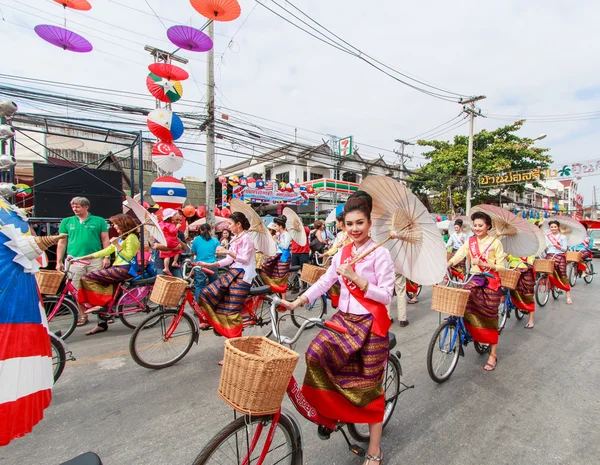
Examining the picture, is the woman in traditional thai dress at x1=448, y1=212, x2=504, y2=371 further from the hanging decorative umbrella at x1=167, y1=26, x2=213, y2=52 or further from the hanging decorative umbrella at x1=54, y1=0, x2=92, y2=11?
the hanging decorative umbrella at x1=54, y1=0, x2=92, y2=11

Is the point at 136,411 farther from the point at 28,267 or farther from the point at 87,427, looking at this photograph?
the point at 28,267

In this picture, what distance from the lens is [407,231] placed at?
2.42 m

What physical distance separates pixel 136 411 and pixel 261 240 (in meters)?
2.45

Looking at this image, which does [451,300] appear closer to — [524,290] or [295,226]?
[524,290]

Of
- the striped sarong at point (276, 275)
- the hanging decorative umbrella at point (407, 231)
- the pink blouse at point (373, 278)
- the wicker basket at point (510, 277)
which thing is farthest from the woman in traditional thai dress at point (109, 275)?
the wicker basket at point (510, 277)

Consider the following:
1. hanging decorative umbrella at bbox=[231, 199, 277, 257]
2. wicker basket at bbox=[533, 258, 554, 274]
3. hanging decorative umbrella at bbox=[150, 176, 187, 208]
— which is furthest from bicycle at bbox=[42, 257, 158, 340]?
wicker basket at bbox=[533, 258, 554, 274]

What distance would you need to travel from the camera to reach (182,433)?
253 centimetres

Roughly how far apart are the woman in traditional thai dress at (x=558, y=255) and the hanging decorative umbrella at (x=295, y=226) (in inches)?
207

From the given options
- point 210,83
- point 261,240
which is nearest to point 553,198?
point 210,83

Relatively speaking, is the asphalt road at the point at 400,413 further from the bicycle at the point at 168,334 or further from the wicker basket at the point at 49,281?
the wicker basket at the point at 49,281

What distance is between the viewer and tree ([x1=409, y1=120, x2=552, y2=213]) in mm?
20453

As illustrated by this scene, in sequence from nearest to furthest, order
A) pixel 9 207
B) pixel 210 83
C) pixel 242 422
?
1. pixel 242 422
2. pixel 9 207
3. pixel 210 83

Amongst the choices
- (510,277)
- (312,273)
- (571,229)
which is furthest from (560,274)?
(312,273)

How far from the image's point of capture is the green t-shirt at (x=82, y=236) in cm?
474
